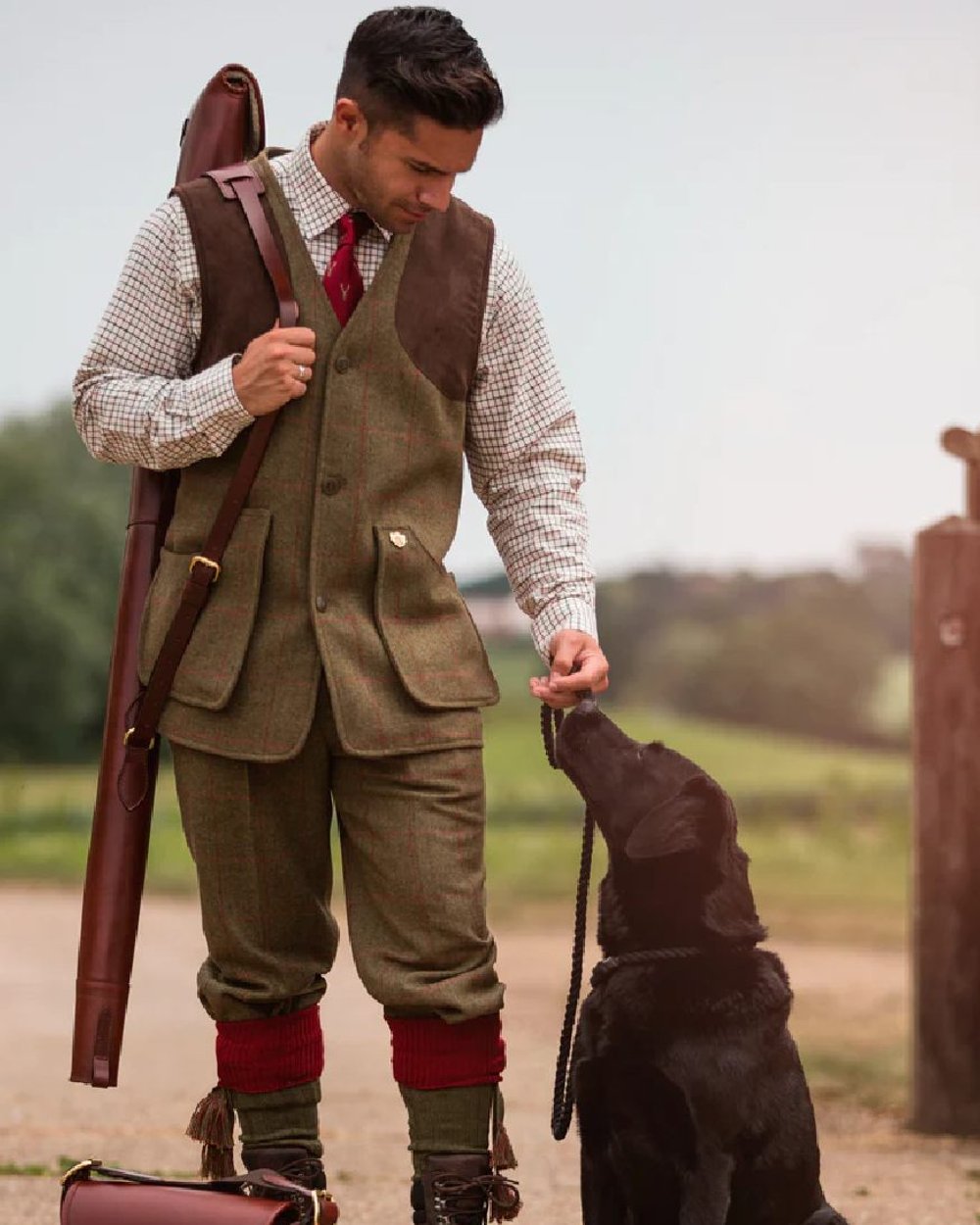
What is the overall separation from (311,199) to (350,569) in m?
0.53

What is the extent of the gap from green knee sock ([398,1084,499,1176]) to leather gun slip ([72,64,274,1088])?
0.46 m

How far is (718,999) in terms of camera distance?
8.85 feet

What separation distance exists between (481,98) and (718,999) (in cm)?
130

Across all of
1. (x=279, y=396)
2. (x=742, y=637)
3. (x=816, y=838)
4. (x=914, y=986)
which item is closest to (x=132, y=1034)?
(x=914, y=986)

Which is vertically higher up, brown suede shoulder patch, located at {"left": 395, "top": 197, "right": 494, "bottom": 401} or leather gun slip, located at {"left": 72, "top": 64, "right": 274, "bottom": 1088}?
brown suede shoulder patch, located at {"left": 395, "top": 197, "right": 494, "bottom": 401}

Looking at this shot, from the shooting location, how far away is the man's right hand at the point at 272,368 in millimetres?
2523

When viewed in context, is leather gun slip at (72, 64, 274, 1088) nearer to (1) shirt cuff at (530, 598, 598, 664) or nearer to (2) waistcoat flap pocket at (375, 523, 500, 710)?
(2) waistcoat flap pocket at (375, 523, 500, 710)

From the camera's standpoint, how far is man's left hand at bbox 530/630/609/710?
2.71m

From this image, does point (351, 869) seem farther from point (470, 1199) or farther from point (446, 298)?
point (446, 298)

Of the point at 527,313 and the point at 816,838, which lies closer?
the point at 527,313

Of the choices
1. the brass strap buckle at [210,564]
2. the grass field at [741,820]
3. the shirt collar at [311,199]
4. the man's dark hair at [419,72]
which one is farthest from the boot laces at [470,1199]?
the grass field at [741,820]

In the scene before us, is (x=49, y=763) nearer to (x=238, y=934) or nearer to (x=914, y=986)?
(x=914, y=986)

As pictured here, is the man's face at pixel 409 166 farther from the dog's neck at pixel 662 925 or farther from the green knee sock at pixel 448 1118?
the green knee sock at pixel 448 1118

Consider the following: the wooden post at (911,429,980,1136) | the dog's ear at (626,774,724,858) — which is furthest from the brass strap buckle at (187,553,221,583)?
the wooden post at (911,429,980,1136)
